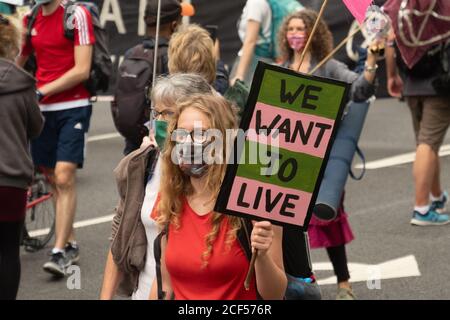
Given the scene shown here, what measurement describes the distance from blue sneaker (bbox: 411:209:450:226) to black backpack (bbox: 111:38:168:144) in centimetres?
296

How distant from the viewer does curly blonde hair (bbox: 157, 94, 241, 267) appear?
4.59 metres

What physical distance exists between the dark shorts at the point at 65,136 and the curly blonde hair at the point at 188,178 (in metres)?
4.00

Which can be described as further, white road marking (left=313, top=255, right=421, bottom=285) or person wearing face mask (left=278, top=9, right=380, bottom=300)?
white road marking (left=313, top=255, right=421, bottom=285)

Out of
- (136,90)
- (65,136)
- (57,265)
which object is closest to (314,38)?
(136,90)

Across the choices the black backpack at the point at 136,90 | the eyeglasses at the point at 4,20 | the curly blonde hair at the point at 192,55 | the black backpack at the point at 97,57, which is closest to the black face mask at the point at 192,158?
the curly blonde hair at the point at 192,55

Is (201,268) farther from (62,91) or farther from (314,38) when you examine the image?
(62,91)

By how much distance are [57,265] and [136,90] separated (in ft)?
5.18

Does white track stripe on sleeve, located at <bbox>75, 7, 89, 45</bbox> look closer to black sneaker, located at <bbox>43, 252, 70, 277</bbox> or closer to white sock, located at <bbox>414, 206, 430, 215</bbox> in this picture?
black sneaker, located at <bbox>43, 252, 70, 277</bbox>

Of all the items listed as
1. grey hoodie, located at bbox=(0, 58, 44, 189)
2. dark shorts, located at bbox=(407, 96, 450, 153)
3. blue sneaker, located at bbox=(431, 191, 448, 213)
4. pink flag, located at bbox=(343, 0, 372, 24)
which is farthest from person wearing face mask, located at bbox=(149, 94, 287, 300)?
blue sneaker, located at bbox=(431, 191, 448, 213)

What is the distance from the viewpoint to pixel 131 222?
514 cm

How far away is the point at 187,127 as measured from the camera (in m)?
4.63

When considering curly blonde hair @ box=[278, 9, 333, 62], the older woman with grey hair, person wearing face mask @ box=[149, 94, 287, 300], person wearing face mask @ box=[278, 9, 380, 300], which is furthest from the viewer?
curly blonde hair @ box=[278, 9, 333, 62]

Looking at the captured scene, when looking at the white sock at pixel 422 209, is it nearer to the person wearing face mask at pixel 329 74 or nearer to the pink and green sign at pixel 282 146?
the person wearing face mask at pixel 329 74

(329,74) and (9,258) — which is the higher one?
(329,74)
